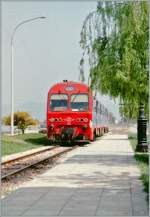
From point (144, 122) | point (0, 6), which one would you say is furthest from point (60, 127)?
point (0, 6)

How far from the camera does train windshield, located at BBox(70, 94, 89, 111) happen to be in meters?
33.0

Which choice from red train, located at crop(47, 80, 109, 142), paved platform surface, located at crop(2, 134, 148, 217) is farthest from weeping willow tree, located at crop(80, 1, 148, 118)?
red train, located at crop(47, 80, 109, 142)

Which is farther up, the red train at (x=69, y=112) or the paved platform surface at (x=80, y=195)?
the red train at (x=69, y=112)

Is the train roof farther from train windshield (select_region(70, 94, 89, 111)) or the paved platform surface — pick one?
the paved platform surface

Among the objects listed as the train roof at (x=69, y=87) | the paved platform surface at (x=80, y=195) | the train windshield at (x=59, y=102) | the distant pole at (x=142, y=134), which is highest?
the train roof at (x=69, y=87)

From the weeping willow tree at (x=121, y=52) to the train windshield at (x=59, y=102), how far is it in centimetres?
1344

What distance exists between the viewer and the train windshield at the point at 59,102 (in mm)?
33094

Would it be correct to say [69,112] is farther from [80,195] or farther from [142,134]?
[80,195]

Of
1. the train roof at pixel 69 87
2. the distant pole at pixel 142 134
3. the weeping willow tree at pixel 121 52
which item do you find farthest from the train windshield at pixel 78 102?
the weeping willow tree at pixel 121 52

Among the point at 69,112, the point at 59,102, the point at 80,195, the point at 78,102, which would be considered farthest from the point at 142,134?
the point at 80,195

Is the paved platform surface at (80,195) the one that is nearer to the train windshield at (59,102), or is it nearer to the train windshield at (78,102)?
the train windshield at (78,102)

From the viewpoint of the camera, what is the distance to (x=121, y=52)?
59.7 ft

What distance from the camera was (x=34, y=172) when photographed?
1775cm

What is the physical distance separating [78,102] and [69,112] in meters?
0.90
